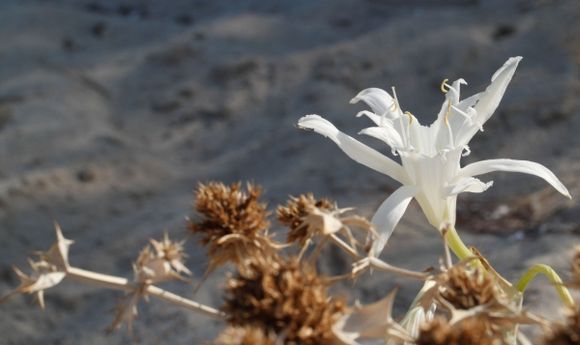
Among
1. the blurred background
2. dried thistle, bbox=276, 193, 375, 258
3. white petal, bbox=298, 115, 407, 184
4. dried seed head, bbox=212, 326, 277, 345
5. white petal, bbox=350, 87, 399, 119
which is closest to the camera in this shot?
dried seed head, bbox=212, 326, 277, 345

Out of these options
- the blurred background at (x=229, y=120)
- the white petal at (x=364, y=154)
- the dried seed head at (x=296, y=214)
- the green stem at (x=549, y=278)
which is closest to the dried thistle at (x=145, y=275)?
the dried seed head at (x=296, y=214)

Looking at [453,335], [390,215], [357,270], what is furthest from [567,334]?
[390,215]

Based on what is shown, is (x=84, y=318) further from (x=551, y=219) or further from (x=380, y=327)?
(x=380, y=327)

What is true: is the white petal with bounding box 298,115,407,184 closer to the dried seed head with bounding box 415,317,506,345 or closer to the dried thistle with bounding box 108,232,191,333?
the dried thistle with bounding box 108,232,191,333

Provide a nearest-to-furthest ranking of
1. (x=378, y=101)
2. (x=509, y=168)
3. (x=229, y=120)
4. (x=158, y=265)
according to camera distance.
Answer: (x=158, y=265), (x=509, y=168), (x=378, y=101), (x=229, y=120)

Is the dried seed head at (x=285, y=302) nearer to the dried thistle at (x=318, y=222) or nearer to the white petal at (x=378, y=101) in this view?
the dried thistle at (x=318, y=222)

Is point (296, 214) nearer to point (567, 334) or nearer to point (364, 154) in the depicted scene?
point (364, 154)

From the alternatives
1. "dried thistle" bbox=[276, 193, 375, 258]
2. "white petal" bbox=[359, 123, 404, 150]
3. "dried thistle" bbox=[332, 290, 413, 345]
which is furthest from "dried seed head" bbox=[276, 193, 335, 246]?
"dried thistle" bbox=[332, 290, 413, 345]
